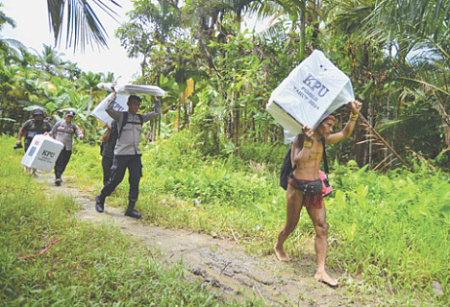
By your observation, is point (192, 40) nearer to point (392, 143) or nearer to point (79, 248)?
point (392, 143)

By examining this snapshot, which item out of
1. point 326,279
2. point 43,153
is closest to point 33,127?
point 43,153

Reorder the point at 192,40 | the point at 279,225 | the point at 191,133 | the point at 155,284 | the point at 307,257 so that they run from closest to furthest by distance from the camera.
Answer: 1. the point at 155,284
2. the point at 307,257
3. the point at 279,225
4. the point at 191,133
5. the point at 192,40

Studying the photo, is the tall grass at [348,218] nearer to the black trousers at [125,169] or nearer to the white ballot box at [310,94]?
the black trousers at [125,169]

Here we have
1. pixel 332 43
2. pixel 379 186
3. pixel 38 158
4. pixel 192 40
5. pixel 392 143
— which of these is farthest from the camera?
pixel 192 40

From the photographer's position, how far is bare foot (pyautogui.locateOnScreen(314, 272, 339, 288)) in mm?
2705

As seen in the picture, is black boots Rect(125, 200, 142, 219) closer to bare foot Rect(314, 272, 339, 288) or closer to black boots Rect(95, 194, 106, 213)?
black boots Rect(95, 194, 106, 213)

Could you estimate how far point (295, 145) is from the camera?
9.62 ft

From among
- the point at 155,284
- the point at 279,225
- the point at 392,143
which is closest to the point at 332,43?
the point at 392,143

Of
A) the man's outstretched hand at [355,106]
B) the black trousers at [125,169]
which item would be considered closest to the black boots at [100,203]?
the black trousers at [125,169]

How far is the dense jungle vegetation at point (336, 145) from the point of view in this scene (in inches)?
131

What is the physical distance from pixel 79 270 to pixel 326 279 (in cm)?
217

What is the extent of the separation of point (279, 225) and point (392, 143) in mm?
5133

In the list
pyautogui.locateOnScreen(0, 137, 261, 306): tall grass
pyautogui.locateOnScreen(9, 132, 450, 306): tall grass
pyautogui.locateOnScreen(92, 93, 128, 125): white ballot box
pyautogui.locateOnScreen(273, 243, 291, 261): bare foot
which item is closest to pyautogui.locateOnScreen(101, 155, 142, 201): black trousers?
pyautogui.locateOnScreen(9, 132, 450, 306): tall grass

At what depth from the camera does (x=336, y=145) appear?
7.90 m
